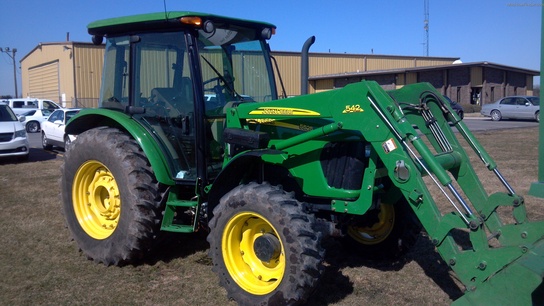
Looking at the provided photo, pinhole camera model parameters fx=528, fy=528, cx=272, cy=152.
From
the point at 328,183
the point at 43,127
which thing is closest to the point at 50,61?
the point at 43,127

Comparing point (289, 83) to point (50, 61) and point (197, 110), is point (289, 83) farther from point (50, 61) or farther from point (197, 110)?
point (197, 110)

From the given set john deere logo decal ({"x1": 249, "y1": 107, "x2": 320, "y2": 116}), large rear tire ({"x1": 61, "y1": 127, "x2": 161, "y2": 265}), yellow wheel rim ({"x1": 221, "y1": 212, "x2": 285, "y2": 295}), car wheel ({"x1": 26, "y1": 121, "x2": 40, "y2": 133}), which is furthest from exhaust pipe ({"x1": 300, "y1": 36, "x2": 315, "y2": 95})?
car wheel ({"x1": 26, "y1": 121, "x2": 40, "y2": 133})

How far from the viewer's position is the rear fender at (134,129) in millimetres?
5062

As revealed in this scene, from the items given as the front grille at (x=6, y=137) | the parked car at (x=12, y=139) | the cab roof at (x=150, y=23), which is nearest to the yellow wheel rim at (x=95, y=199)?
the cab roof at (x=150, y=23)

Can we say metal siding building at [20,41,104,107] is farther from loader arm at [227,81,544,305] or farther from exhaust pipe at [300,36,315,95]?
loader arm at [227,81,544,305]

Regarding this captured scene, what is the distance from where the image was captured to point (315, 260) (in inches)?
155

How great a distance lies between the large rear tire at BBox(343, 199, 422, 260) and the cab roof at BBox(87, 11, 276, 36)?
7.66 feet

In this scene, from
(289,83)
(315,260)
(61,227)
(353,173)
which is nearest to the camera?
(315,260)

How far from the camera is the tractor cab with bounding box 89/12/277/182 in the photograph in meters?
5.05

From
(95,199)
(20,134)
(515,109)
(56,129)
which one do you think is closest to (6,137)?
(20,134)

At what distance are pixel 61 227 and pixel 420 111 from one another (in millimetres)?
4920

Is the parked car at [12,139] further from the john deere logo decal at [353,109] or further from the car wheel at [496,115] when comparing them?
the car wheel at [496,115]

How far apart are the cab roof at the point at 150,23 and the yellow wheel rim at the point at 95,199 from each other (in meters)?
1.42

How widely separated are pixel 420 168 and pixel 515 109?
28898 millimetres
